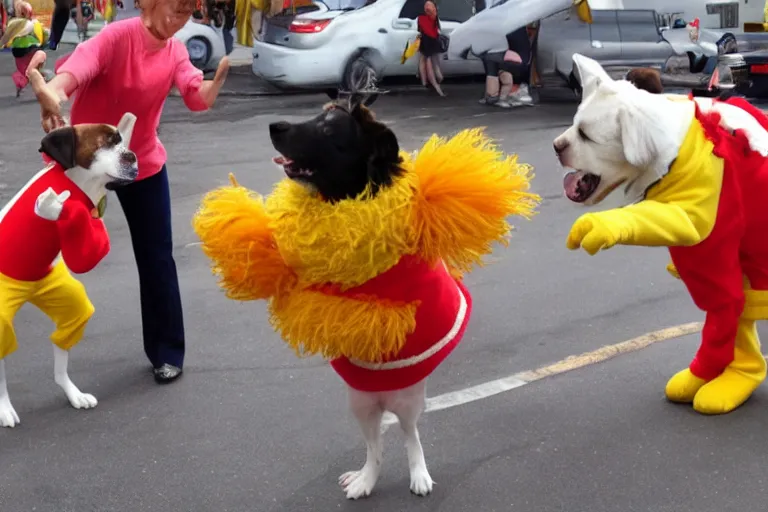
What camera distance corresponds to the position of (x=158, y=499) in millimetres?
3643

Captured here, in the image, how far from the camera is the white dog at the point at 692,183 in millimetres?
3529

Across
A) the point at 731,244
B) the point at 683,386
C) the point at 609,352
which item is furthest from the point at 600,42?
the point at 731,244

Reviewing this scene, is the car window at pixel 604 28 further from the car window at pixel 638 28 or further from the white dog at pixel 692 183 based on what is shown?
the white dog at pixel 692 183

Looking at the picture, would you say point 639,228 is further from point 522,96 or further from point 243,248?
point 522,96

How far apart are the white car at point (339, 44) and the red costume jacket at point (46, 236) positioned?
9.75 metres

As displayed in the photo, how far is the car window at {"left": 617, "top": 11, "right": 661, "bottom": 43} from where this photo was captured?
45.3 feet

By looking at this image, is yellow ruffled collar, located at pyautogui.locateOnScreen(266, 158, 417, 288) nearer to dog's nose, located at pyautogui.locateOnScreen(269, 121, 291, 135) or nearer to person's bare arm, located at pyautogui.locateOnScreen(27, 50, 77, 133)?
dog's nose, located at pyautogui.locateOnScreen(269, 121, 291, 135)

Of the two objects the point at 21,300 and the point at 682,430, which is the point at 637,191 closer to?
the point at 682,430

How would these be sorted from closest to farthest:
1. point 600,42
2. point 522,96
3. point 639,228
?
point 639,228
point 600,42
point 522,96

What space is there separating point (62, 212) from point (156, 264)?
2.83ft

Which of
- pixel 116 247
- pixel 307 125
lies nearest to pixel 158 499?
pixel 307 125

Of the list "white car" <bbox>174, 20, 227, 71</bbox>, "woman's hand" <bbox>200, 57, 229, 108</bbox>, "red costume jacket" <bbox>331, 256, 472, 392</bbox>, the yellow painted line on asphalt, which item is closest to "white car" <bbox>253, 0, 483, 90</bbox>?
"white car" <bbox>174, 20, 227, 71</bbox>

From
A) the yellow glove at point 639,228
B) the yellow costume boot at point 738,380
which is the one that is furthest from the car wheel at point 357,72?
the yellow glove at point 639,228

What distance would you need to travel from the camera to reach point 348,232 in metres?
2.90
